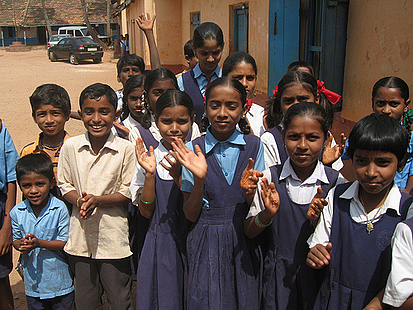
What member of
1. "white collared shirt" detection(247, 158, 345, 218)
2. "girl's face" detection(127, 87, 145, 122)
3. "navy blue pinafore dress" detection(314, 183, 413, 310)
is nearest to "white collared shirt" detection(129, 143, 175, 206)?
"white collared shirt" detection(247, 158, 345, 218)

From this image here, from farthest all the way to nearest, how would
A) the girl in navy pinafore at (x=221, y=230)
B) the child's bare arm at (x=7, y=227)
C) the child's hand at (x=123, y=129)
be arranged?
the child's hand at (x=123, y=129), the child's bare arm at (x=7, y=227), the girl in navy pinafore at (x=221, y=230)

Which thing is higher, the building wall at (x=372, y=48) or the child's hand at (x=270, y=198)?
the building wall at (x=372, y=48)

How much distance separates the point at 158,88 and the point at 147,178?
85 centimetres

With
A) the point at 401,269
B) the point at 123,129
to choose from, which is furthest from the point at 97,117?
the point at 401,269

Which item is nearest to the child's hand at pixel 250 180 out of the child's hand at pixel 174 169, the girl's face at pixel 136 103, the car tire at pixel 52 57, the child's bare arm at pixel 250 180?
the child's bare arm at pixel 250 180

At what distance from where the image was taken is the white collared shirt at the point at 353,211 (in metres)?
1.72

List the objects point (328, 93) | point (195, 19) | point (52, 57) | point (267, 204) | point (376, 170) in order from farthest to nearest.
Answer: point (52, 57)
point (195, 19)
point (328, 93)
point (267, 204)
point (376, 170)

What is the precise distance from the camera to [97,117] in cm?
242

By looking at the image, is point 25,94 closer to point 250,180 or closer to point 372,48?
point 372,48

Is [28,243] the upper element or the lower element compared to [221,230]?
lower

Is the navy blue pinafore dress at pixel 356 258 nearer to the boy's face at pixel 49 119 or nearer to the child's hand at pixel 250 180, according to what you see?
the child's hand at pixel 250 180

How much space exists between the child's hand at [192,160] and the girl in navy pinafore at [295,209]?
1.08 feet

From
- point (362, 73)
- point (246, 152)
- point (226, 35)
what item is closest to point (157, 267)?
point (246, 152)

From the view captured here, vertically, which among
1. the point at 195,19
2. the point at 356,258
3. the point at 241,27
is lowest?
the point at 356,258
